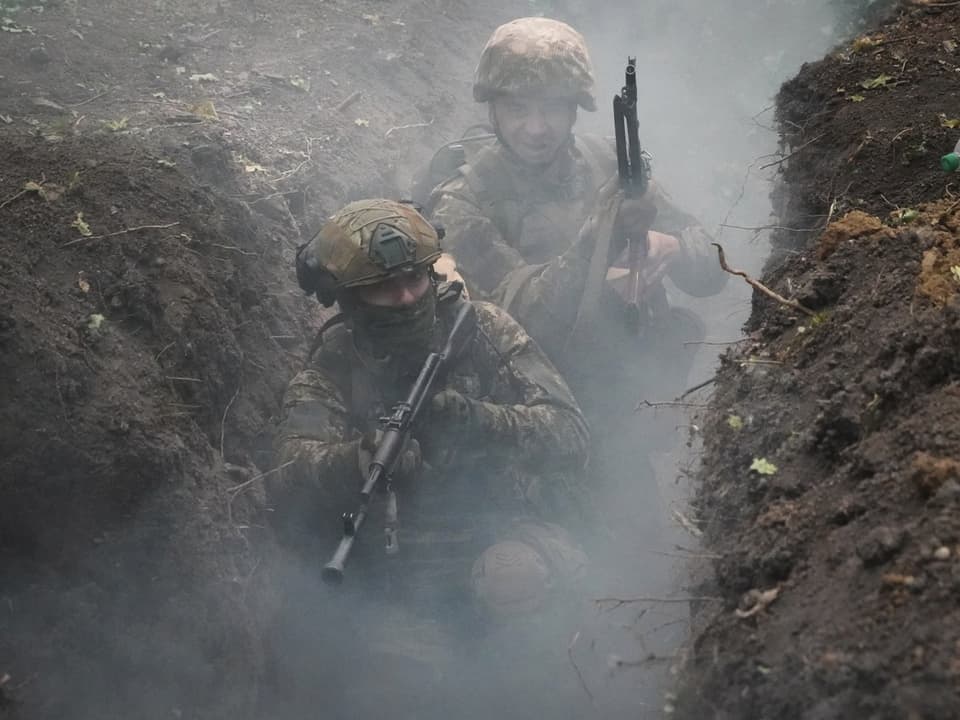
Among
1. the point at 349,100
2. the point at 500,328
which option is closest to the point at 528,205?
the point at 500,328

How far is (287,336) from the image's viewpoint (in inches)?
202

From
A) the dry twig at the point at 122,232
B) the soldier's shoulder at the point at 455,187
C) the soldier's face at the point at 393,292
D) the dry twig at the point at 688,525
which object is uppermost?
the dry twig at the point at 688,525

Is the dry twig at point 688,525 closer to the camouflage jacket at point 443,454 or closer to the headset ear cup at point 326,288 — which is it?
the camouflage jacket at point 443,454

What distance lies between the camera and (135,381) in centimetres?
365

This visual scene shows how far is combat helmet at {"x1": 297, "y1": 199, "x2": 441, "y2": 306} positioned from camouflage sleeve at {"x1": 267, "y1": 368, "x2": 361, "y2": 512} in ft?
1.67

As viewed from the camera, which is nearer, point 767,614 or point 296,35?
point 767,614

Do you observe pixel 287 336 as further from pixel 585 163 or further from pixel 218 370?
pixel 585 163

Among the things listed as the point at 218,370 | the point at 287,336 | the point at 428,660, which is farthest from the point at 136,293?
the point at 428,660

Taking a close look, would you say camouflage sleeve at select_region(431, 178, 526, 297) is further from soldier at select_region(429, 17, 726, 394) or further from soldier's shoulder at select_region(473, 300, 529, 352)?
soldier's shoulder at select_region(473, 300, 529, 352)

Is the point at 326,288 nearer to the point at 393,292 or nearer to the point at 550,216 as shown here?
the point at 393,292

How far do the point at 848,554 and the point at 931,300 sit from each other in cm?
82

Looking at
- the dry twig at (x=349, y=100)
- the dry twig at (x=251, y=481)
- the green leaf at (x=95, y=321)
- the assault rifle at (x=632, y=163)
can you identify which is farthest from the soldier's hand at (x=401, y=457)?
the dry twig at (x=349, y=100)

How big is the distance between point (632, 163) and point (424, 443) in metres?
2.47

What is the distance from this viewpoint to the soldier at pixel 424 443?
164 inches
